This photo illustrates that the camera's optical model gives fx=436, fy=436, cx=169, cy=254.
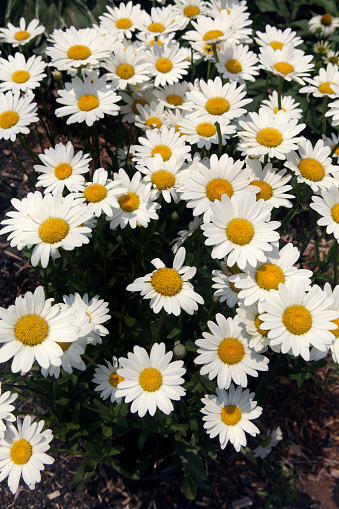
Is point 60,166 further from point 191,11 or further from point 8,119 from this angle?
point 191,11

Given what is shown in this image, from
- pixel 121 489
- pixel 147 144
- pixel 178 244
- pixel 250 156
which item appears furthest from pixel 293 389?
pixel 147 144

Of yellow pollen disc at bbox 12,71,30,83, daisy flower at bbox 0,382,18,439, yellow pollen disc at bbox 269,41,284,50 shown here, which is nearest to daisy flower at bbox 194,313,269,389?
daisy flower at bbox 0,382,18,439

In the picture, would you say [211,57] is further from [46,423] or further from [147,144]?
[46,423]

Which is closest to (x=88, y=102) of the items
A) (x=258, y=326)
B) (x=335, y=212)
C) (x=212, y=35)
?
(x=212, y=35)

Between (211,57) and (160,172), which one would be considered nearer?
(160,172)

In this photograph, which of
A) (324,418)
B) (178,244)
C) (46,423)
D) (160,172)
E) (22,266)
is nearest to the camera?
(46,423)

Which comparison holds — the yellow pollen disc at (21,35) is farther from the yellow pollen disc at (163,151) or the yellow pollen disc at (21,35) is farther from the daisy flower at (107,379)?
the daisy flower at (107,379)
